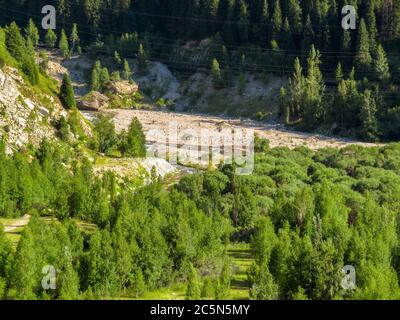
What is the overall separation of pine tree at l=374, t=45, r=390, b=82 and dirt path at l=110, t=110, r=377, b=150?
20.5 m

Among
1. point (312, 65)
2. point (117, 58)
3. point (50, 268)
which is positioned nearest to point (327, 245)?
point (50, 268)

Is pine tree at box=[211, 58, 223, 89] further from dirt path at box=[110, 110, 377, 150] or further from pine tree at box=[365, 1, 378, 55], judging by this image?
pine tree at box=[365, 1, 378, 55]

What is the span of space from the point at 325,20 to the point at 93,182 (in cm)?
11042

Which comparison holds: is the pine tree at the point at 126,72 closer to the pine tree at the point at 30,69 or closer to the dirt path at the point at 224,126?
the dirt path at the point at 224,126

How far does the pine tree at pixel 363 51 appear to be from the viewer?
529 ft

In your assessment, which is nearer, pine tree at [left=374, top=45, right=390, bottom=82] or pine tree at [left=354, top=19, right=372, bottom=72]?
pine tree at [left=374, top=45, right=390, bottom=82]

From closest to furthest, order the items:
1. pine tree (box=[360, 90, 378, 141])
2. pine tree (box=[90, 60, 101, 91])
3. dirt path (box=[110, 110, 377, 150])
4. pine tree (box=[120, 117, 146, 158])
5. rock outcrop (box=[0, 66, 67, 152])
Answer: rock outcrop (box=[0, 66, 67, 152]), pine tree (box=[120, 117, 146, 158]), dirt path (box=[110, 110, 377, 150]), pine tree (box=[360, 90, 378, 141]), pine tree (box=[90, 60, 101, 91])

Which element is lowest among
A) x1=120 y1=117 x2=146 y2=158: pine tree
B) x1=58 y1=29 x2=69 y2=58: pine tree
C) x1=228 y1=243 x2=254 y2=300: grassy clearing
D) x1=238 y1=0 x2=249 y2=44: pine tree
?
x1=228 y1=243 x2=254 y2=300: grassy clearing

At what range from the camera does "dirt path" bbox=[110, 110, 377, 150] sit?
5527 inches

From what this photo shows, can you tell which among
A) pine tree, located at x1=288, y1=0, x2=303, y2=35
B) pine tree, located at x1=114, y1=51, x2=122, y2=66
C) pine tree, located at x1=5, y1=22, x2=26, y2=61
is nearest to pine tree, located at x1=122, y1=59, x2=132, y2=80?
pine tree, located at x1=114, y1=51, x2=122, y2=66

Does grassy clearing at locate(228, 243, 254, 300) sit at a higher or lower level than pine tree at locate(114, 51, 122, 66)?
lower

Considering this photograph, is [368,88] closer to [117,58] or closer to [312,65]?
[312,65]

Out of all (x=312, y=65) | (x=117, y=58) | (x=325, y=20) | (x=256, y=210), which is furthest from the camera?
(x=117, y=58)

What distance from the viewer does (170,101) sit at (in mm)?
183125
